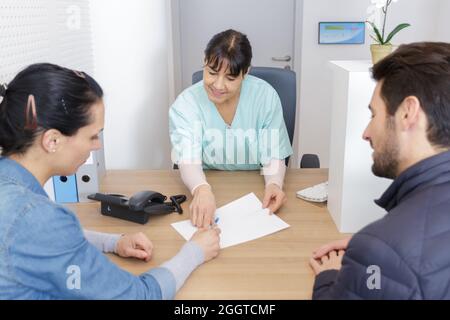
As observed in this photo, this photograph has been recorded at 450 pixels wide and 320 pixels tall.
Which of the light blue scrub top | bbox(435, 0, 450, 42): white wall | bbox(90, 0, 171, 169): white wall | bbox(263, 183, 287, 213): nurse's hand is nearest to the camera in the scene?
bbox(263, 183, 287, 213): nurse's hand

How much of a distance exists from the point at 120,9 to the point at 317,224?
1.65 meters

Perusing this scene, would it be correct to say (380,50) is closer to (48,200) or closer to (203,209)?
(203,209)

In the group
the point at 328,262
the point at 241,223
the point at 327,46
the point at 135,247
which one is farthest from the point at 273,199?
the point at 327,46

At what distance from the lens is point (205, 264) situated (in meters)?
1.15

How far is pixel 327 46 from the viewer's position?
3.05 metres

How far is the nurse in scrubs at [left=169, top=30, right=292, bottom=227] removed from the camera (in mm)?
1661

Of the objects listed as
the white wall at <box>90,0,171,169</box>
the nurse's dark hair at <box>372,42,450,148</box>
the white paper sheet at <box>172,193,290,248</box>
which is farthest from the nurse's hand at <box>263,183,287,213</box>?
the white wall at <box>90,0,171,169</box>

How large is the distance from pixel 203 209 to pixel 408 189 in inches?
27.1

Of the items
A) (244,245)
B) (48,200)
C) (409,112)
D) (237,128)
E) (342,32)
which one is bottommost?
(244,245)

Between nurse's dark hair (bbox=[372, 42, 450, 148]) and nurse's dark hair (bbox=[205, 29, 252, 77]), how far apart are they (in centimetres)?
82

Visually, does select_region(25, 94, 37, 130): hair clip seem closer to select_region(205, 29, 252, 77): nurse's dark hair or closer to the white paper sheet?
the white paper sheet

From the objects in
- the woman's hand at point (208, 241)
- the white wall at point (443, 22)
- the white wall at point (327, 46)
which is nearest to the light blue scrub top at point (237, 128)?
the woman's hand at point (208, 241)
